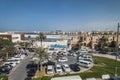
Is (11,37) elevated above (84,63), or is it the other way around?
(11,37)

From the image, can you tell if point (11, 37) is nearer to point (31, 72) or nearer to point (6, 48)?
point (6, 48)

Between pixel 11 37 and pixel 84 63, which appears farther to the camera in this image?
pixel 11 37

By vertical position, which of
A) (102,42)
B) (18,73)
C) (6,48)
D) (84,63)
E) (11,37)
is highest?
(11,37)

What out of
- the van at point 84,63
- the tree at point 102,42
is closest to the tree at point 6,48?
the van at point 84,63

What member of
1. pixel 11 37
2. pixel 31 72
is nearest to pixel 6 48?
pixel 31 72

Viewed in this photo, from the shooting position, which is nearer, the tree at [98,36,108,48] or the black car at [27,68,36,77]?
the black car at [27,68,36,77]

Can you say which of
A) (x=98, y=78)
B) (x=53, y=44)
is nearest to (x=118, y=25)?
(x=98, y=78)

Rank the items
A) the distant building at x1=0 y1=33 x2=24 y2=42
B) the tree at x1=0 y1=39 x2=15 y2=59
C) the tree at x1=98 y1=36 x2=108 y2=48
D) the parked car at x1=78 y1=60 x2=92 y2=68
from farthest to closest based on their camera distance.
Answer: the distant building at x1=0 y1=33 x2=24 y2=42 < the tree at x1=98 y1=36 x2=108 y2=48 < the tree at x1=0 y1=39 x2=15 y2=59 < the parked car at x1=78 y1=60 x2=92 y2=68

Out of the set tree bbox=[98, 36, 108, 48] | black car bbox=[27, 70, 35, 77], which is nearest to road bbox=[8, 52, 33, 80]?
black car bbox=[27, 70, 35, 77]

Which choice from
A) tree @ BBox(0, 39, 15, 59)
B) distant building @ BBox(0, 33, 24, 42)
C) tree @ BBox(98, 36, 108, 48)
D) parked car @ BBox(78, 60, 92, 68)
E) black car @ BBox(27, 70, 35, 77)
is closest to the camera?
black car @ BBox(27, 70, 35, 77)

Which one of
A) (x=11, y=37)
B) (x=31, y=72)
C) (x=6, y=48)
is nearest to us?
(x=31, y=72)

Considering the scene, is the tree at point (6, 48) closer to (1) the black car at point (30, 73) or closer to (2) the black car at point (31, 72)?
(2) the black car at point (31, 72)

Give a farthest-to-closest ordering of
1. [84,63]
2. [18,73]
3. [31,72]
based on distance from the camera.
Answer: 1. [84,63]
2. [31,72]
3. [18,73]

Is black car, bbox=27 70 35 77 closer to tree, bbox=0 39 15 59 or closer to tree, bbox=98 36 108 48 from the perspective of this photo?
tree, bbox=0 39 15 59
